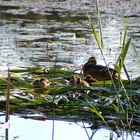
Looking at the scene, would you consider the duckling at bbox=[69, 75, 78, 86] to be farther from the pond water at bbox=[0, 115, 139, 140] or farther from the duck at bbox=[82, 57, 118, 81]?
the pond water at bbox=[0, 115, 139, 140]

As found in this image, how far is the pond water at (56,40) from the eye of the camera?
16.3ft

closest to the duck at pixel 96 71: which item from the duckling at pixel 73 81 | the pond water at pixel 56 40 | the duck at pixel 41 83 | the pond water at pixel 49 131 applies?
the pond water at pixel 56 40

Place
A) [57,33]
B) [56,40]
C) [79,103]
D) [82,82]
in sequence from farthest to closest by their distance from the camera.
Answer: [57,33]
[56,40]
[82,82]
[79,103]

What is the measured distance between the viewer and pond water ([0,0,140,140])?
4980 mm

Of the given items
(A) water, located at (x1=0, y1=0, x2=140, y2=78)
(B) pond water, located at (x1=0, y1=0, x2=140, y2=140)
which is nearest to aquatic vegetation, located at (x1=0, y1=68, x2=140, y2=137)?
(B) pond water, located at (x1=0, y1=0, x2=140, y2=140)

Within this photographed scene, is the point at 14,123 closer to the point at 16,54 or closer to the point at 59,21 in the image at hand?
the point at 16,54

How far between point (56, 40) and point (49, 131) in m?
5.57

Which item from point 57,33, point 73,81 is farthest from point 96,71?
point 57,33

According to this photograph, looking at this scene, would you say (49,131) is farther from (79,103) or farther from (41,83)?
(41,83)

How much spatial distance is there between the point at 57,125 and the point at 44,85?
3.51ft

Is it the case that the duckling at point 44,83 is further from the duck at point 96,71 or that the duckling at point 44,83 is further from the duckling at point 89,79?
the duck at point 96,71

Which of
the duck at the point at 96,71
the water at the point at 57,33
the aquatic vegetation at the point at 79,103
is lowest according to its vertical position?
the aquatic vegetation at the point at 79,103

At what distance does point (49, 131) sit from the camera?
4883mm

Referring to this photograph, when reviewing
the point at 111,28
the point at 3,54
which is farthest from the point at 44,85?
the point at 111,28
